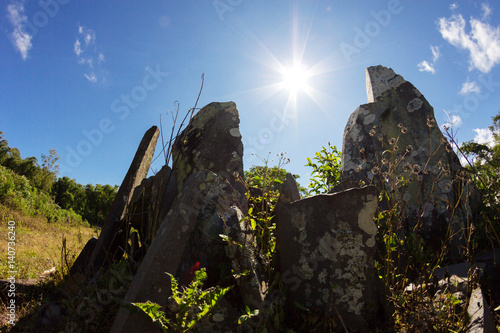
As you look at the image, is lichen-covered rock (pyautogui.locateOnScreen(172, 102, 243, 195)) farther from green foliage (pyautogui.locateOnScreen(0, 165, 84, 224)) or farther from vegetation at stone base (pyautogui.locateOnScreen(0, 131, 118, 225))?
vegetation at stone base (pyautogui.locateOnScreen(0, 131, 118, 225))

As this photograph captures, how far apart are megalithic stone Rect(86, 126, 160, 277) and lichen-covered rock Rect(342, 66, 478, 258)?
9.62ft

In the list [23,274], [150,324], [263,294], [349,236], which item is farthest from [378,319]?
[23,274]

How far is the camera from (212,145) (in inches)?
156

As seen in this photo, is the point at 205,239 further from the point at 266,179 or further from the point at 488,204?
the point at 488,204

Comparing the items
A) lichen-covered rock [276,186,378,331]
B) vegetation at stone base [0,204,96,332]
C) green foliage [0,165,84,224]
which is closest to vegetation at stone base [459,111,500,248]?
lichen-covered rock [276,186,378,331]

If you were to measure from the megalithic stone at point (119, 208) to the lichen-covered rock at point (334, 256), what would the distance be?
1903mm

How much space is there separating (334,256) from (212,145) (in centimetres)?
214

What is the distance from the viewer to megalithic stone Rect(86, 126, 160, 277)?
11.9 ft

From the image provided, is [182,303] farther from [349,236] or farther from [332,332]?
[349,236]

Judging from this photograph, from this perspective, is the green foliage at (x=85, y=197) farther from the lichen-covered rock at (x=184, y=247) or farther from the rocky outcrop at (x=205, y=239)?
the lichen-covered rock at (x=184, y=247)

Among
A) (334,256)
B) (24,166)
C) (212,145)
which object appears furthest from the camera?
(24,166)

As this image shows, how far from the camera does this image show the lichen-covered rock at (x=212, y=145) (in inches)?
151

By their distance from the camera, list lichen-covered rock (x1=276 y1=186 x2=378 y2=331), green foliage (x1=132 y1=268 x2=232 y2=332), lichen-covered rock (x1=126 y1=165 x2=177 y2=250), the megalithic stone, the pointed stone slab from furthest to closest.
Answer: the pointed stone slab → the megalithic stone → lichen-covered rock (x1=126 y1=165 x2=177 y2=250) → lichen-covered rock (x1=276 y1=186 x2=378 y2=331) → green foliage (x1=132 y1=268 x2=232 y2=332)

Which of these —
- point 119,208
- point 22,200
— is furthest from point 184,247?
point 22,200
